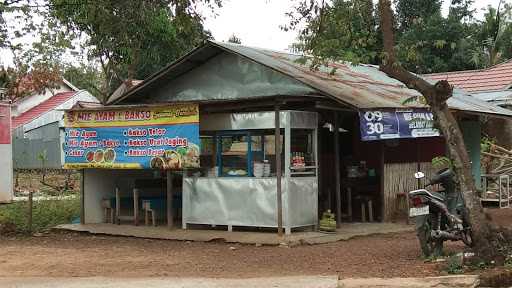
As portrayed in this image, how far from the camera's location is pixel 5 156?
22.1 m

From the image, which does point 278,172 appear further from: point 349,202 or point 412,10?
point 412,10

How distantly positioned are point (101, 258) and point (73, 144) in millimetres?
4602

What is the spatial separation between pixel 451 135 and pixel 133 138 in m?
6.94

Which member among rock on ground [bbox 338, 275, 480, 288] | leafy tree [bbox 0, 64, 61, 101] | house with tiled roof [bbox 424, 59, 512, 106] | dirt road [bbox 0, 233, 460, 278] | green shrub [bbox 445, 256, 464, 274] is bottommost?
dirt road [bbox 0, 233, 460, 278]

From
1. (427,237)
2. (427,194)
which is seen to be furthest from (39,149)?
(427,194)

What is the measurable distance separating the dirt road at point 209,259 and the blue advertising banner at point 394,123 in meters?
1.95

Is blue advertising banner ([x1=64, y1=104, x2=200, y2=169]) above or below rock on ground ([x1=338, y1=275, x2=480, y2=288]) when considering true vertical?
above

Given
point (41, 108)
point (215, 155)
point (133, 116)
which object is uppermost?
point (41, 108)

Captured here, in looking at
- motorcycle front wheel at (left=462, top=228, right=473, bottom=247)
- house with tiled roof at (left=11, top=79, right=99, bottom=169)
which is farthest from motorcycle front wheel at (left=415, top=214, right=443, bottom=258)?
house with tiled roof at (left=11, top=79, right=99, bottom=169)

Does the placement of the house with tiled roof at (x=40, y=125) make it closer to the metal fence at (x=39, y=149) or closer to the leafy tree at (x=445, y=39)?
the metal fence at (x=39, y=149)

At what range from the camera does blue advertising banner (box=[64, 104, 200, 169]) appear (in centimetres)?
1300

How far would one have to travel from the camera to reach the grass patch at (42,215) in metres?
15.1

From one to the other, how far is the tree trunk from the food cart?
306 centimetres

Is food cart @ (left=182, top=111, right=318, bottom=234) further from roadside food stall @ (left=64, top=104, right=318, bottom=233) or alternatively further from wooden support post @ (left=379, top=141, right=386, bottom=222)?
wooden support post @ (left=379, top=141, right=386, bottom=222)
